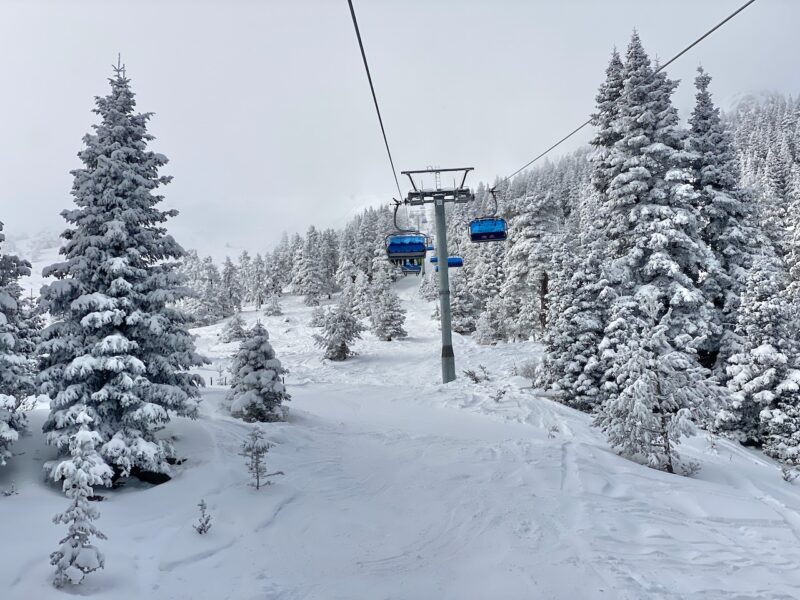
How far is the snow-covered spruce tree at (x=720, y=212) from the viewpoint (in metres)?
18.7

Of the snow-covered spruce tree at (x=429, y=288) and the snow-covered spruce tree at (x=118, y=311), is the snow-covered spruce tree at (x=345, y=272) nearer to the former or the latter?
the snow-covered spruce tree at (x=429, y=288)

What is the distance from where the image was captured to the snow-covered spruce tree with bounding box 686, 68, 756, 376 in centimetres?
1872

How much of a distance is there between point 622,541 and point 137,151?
11.1 metres

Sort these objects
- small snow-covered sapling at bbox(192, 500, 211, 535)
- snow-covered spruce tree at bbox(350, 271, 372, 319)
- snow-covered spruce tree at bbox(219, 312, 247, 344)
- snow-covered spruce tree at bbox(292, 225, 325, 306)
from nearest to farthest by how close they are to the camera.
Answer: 1. small snow-covered sapling at bbox(192, 500, 211, 535)
2. snow-covered spruce tree at bbox(219, 312, 247, 344)
3. snow-covered spruce tree at bbox(350, 271, 372, 319)
4. snow-covered spruce tree at bbox(292, 225, 325, 306)

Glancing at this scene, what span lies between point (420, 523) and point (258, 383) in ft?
27.0

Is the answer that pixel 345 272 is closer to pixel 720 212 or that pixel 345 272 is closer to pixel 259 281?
pixel 259 281

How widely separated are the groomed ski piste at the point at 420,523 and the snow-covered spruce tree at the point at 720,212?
8180 millimetres

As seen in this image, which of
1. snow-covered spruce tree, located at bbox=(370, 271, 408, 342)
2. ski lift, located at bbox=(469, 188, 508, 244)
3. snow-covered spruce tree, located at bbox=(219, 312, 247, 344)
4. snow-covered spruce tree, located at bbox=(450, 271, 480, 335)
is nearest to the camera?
ski lift, located at bbox=(469, 188, 508, 244)

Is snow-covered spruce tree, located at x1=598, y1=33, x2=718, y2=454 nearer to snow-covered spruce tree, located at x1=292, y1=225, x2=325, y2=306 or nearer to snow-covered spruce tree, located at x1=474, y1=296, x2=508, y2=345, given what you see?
snow-covered spruce tree, located at x1=474, y1=296, x2=508, y2=345

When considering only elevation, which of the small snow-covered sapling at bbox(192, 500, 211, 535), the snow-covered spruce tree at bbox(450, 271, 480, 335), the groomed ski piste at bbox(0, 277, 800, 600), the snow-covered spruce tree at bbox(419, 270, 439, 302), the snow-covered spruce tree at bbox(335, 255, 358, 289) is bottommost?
the groomed ski piste at bbox(0, 277, 800, 600)

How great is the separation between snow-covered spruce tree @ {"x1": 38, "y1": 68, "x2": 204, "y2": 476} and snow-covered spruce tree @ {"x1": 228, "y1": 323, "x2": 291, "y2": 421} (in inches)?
159

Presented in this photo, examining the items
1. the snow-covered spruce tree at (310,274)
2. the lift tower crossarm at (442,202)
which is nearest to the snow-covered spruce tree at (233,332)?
the snow-covered spruce tree at (310,274)

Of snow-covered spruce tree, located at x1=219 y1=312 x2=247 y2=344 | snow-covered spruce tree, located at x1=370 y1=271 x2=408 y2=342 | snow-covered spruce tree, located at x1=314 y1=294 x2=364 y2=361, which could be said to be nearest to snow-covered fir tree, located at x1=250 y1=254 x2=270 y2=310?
snow-covered spruce tree, located at x1=219 y1=312 x2=247 y2=344

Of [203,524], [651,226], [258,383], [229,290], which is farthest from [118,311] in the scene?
[229,290]
